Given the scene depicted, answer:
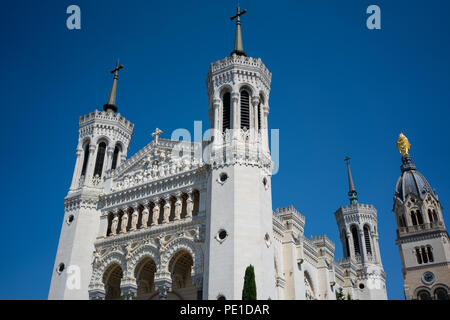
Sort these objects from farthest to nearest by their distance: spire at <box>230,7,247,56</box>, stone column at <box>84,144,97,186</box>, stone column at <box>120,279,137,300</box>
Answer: stone column at <box>84,144,97,186</box> → spire at <box>230,7,247,56</box> → stone column at <box>120,279,137,300</box>

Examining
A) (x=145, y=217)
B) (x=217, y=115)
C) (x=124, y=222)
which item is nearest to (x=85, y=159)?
(x=124, y=222)

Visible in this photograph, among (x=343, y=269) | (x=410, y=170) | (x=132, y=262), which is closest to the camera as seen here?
(x=132, y=262)

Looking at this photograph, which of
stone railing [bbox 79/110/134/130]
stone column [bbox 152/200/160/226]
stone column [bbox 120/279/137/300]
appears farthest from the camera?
stone railing [bbox 79/110/134/130]

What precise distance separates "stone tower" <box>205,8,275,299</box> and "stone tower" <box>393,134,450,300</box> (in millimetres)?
50053

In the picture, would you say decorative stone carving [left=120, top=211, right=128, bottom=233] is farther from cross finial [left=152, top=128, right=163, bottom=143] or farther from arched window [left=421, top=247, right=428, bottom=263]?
arched window [left=421, top=247, right=428, bottom=263]

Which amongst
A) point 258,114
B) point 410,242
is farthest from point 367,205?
point 258,114

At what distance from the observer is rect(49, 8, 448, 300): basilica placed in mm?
37375

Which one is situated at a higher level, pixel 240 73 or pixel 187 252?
pixel 240 73

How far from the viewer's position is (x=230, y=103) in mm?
43219

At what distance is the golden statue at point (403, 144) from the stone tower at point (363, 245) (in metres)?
19.2

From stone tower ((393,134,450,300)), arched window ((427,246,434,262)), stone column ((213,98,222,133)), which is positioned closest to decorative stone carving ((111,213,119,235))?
stone column ((213,98,222,133))

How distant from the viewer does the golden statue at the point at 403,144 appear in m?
94.7
